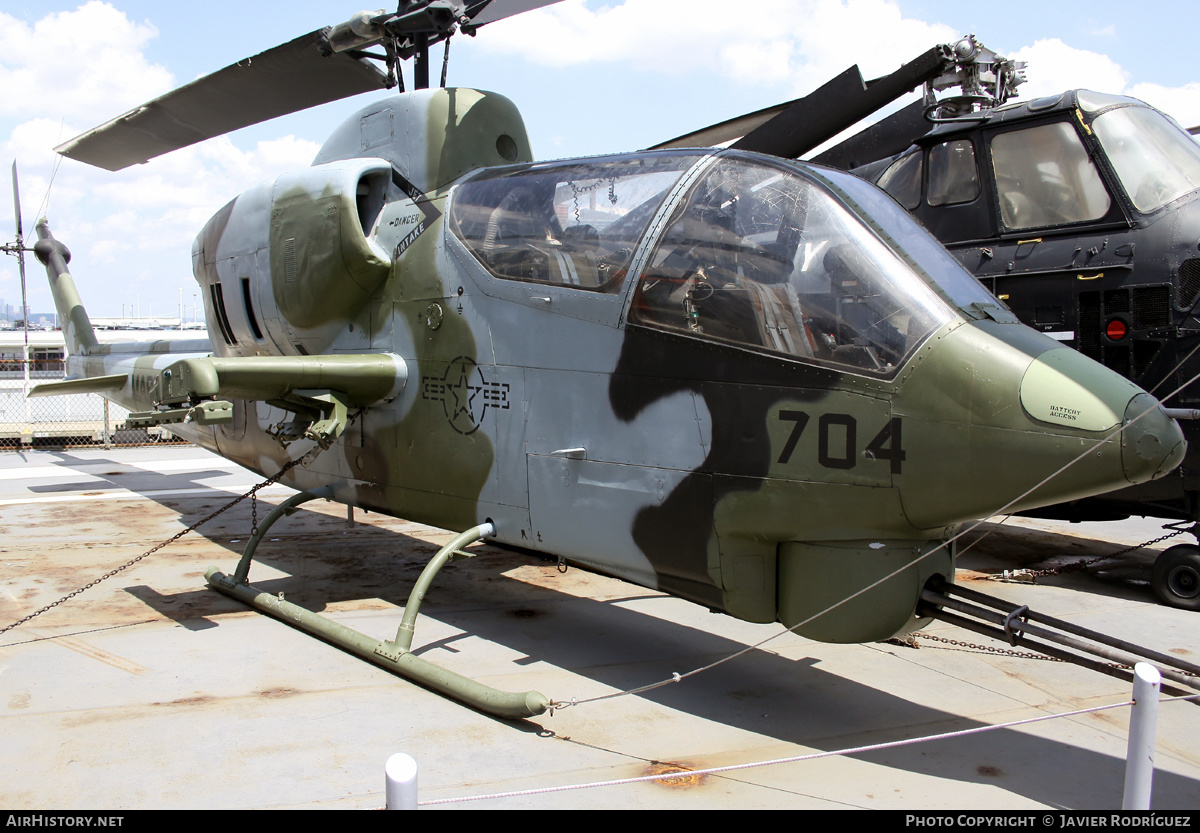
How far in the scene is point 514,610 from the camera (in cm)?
597

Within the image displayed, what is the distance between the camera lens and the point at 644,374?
409cm

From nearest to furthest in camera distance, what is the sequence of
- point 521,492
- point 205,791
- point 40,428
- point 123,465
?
point 205,791 < point 521,492 < point 123,465 < point 40,428

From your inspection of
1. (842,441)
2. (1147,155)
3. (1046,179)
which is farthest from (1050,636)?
(1147,155)

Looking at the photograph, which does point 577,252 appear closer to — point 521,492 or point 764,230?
point 764,230

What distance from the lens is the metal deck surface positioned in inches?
134

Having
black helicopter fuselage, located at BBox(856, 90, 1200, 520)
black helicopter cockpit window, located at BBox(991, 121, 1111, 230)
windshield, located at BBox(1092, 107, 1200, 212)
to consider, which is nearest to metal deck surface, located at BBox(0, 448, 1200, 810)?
black helicopter fuselage, located at BBox(856, 90, 1200, 520)

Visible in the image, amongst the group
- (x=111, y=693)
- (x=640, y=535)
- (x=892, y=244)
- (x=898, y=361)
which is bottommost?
(x=111, y=693)

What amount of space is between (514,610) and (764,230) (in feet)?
11.0

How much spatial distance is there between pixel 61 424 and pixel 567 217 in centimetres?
1486

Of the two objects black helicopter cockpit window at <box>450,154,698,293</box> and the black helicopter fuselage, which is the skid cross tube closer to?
black helicopter cockpit window at <box>450,154,698,293</box>

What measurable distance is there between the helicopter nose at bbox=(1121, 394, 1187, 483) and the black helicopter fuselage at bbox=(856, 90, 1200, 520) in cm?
352

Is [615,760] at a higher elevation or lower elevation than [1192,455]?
lower

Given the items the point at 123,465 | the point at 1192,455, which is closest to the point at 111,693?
the point at 1192,455

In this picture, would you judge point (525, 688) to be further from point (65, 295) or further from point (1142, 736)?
point (65, 295)
